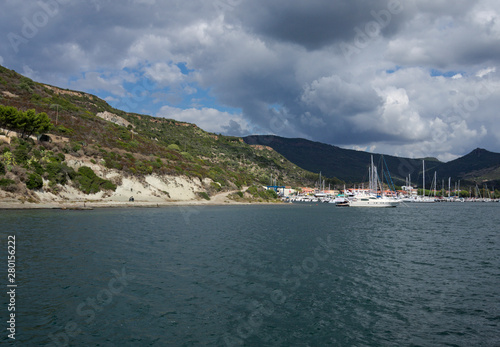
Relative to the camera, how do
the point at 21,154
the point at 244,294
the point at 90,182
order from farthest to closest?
1. the point at 90,182
2. the point at 21,154
3. the point at 244,294

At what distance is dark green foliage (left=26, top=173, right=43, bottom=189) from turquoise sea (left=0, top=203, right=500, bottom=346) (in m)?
34.4

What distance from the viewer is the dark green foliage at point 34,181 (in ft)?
195

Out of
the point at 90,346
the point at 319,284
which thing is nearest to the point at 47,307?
the point at 90,346

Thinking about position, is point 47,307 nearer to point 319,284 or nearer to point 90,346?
point 90,346

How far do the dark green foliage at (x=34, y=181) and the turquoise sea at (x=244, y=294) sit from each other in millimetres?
34445

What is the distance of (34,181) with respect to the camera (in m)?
59.8

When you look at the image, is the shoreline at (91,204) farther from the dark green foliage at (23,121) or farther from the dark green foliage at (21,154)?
the dark green foliage at (23,121)

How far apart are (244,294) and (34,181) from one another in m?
58.1

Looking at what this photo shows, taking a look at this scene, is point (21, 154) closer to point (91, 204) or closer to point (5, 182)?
point (5, 182)

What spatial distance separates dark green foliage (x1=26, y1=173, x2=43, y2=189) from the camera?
59297 millimetres

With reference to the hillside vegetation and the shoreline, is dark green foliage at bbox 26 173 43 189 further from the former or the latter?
the shoreline

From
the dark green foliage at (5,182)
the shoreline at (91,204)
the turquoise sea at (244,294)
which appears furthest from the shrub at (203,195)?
the turquoise sea at (244,294)

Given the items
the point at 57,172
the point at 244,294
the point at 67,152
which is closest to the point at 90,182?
the point at 57,172

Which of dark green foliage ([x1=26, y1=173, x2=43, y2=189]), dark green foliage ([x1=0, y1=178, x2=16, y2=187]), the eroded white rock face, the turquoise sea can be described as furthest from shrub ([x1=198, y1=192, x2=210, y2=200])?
the eroded white rock face
